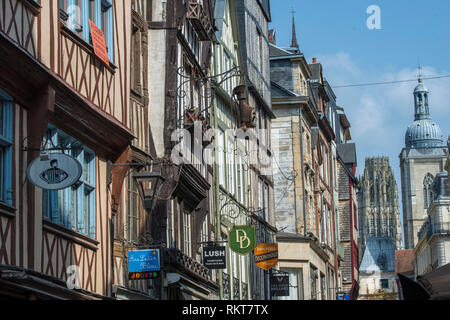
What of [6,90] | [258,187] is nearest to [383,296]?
[258,187]

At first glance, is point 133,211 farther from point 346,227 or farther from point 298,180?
point 346,227

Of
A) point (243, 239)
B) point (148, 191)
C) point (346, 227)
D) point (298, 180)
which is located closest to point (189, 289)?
point (243, 239)

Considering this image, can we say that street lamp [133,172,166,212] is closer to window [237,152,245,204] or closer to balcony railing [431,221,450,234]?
window [237,152,245,204]

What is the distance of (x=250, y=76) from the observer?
32.8 meters

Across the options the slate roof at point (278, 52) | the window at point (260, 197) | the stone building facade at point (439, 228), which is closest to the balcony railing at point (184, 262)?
the window at point (260, 197)

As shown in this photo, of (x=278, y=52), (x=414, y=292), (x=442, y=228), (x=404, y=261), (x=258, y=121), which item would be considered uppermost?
(x=404, y=261)

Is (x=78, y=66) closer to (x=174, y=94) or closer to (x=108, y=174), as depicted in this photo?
(x=108, y=174)

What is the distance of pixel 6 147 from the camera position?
12.4 meters

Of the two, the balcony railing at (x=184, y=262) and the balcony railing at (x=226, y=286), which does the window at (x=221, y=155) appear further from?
the balcony railing at (x=184, y=262)

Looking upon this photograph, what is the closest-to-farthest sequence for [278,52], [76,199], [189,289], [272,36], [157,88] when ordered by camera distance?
[76,199] → [157,88] → [189,289] → [278,52] → [272,36]

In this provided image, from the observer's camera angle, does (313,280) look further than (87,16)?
Yes

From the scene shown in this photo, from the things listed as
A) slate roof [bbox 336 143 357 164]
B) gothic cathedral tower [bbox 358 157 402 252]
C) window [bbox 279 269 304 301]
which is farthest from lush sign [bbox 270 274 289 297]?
gothic cathedral tower [bbox 358 157 402 252]

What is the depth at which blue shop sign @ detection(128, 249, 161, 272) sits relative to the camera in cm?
1678

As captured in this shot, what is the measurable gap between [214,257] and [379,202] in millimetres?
164293
